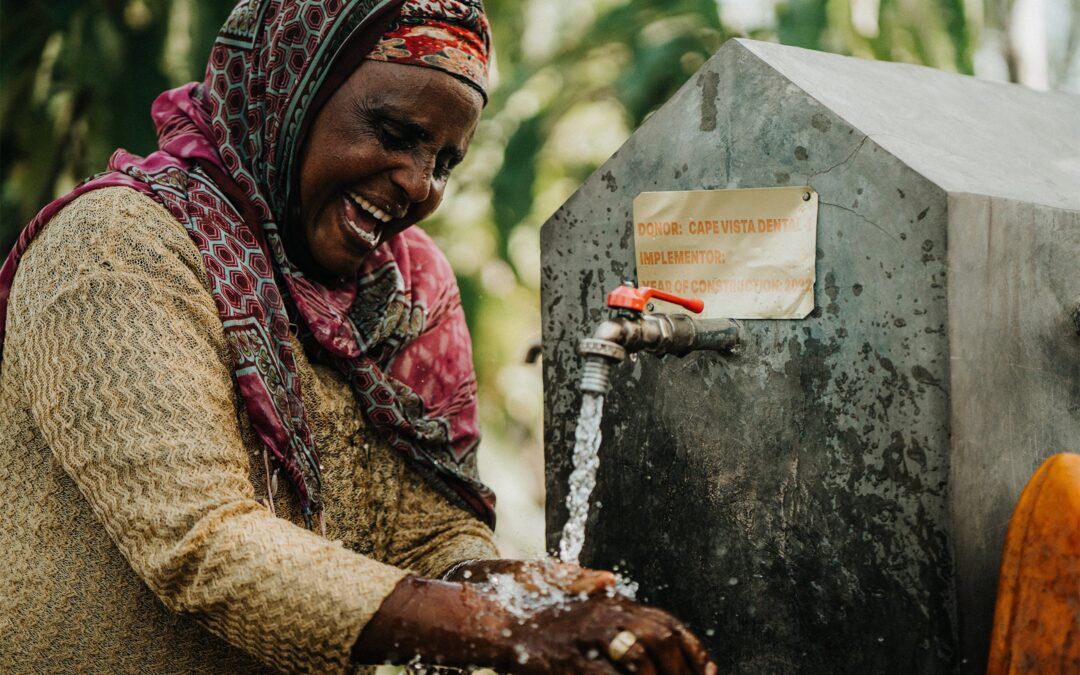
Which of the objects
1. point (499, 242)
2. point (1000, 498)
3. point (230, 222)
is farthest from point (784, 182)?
point (499, 242)

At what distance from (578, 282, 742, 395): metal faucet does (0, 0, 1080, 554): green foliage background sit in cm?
160

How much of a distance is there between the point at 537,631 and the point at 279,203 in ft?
3.16

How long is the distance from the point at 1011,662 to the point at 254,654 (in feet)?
3.44

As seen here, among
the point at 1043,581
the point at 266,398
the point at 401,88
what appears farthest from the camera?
the point at 401,88

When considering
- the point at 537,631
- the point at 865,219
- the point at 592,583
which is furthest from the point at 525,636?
the point at 865,219

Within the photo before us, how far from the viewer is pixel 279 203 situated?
1.95 meters

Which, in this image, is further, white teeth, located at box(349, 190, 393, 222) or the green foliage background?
the green foliage background

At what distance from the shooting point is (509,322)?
589 cm

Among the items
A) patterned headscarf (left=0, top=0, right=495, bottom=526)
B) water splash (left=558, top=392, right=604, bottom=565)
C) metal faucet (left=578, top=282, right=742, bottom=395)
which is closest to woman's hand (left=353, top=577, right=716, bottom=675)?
water splash (left=558, top=392, right=604, bottom=565)

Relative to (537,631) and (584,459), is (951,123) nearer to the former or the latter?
(584,459)

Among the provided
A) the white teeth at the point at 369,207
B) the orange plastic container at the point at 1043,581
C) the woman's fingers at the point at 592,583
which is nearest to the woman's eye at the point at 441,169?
the white teeth at the point at 369,207

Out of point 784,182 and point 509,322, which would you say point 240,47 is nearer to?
point 784,182

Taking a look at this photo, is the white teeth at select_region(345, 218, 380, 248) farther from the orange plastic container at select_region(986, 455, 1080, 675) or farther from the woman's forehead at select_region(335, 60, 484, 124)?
the orange plastic container at select_region(986, 455, 1080, 675)

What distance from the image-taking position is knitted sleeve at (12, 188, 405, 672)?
4.80 ft
